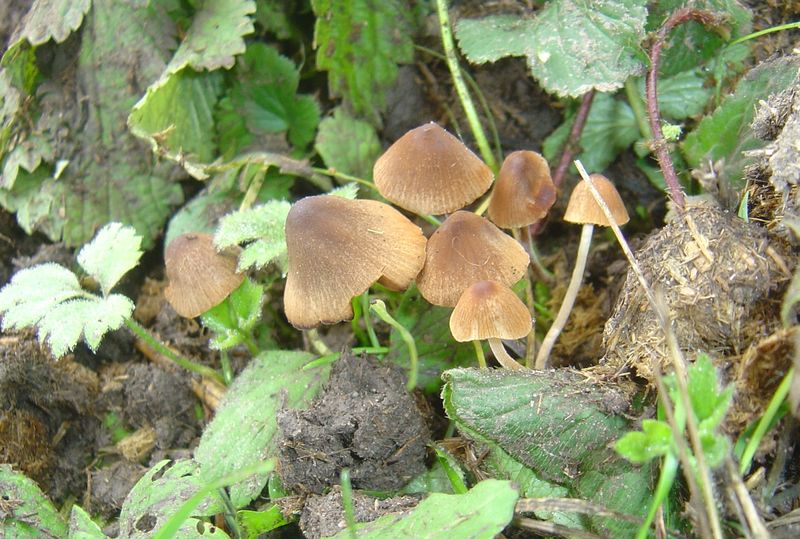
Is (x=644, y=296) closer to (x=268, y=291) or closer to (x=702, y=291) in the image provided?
(x=702, y=291)

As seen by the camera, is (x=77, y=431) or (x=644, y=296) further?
(x=77, y=431)

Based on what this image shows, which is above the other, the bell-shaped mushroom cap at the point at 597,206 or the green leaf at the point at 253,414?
the bell-shaped mushroom cap at the point at 597,206

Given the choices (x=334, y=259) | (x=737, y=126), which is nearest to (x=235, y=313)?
(x=334, y=259)

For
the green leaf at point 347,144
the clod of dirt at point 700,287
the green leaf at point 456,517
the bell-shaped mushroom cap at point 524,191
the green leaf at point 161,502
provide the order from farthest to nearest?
the green leaf at point 347,144, the bell-shaped mushroom cap at point 524,191, the green leaf at point 161,502, the clod of dirt at point 700,287, the green leaf at point 456,517

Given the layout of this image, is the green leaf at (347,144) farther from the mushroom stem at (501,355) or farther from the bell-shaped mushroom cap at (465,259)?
the mushroom stem at (501,355)

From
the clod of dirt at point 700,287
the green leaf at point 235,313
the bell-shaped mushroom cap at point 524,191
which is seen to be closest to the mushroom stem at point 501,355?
the clod of dirt at point 700,287

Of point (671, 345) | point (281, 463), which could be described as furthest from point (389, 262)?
point (671, 345)

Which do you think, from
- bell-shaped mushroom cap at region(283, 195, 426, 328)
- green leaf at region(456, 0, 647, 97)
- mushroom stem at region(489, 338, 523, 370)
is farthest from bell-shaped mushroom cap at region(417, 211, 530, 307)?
green leaf at region(456, 0, 647, 97)
